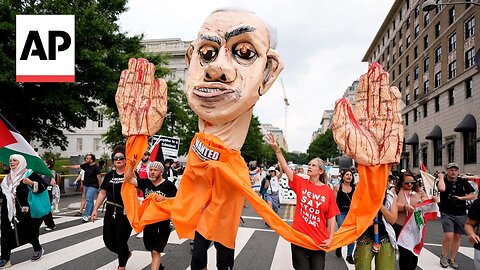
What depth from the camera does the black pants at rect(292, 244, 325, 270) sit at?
375 cm

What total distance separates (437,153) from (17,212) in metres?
31.9

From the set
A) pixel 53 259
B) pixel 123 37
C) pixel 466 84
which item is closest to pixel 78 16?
pixel 123 37

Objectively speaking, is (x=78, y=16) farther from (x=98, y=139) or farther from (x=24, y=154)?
(x=98, y=139)

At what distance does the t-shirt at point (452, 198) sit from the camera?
6.29 meters

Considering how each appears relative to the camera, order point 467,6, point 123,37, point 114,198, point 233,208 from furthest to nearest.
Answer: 1. point 467,6
2. point 123,37
3. point 114,198
4. point 233,208

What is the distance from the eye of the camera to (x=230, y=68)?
3.73 m

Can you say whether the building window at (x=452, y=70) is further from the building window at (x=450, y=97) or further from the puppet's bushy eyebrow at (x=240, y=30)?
the puppet's bushy eyebrow at (x=240, y=30)

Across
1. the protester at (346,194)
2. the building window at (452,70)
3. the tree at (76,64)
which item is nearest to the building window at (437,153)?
the building window at (452,70)

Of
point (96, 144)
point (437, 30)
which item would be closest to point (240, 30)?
point (437, 30)

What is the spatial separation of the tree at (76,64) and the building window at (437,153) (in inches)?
987

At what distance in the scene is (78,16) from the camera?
1379 centimetres

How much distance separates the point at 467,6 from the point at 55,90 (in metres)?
25.6

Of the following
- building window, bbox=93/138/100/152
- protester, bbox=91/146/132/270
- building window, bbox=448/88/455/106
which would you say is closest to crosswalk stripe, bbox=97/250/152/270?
protester, bbox=91/146/132/270

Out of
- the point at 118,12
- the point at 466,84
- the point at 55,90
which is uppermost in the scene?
the point at 118,12
